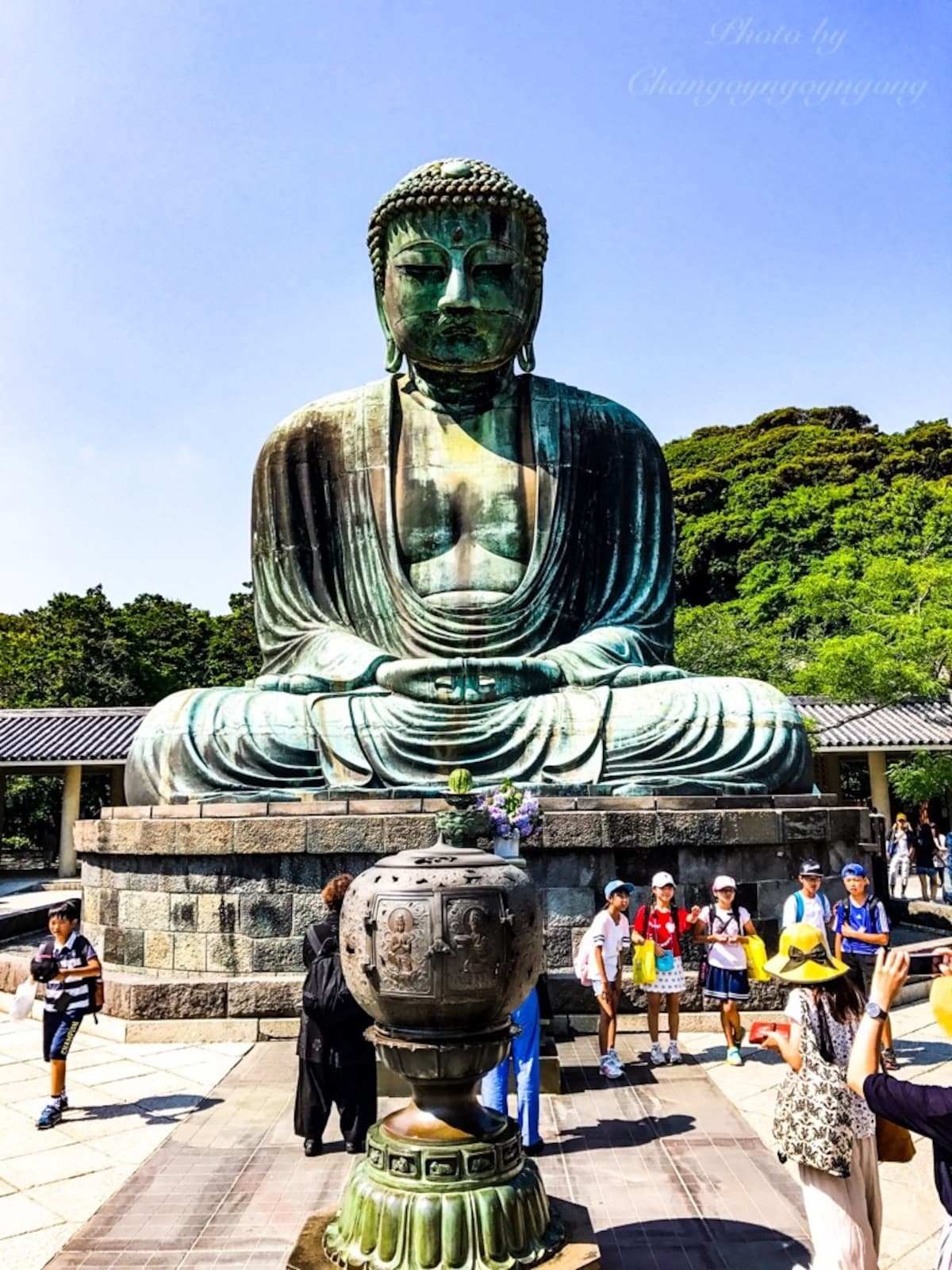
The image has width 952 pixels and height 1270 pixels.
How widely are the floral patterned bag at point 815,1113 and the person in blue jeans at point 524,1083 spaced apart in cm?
163

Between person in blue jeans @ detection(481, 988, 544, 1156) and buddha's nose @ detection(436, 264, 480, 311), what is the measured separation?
6346mm

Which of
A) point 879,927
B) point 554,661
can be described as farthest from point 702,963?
point 554,661

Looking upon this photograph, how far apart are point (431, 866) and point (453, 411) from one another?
727 centimetres

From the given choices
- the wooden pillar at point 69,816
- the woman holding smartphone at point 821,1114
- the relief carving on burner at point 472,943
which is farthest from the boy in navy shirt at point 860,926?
the wooden pillar at point 69,816

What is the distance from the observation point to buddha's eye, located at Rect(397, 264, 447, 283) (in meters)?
9.28

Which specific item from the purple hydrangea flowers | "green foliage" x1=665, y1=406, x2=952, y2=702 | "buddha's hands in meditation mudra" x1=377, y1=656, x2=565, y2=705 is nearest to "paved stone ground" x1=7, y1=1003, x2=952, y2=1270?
the purple hydrangea flowers

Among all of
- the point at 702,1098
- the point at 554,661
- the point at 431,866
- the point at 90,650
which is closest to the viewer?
the point at 431,866

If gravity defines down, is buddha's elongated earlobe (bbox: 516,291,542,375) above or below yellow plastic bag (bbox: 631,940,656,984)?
above

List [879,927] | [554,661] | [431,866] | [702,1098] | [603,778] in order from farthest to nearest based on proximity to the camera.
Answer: [554,661], [603,778], [879,927], [702,1098], [431,866]

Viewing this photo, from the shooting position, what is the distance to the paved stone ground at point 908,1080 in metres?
3.64

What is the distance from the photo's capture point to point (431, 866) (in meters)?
3.08

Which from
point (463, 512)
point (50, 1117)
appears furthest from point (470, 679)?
point (50, 1117)

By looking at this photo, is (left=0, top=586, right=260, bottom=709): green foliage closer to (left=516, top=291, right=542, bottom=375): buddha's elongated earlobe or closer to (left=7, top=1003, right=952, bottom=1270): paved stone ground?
(left=516, top=291, right=542, bottom=375): buddha's elongated earlobe

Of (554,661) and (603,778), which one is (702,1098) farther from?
(554,661)
